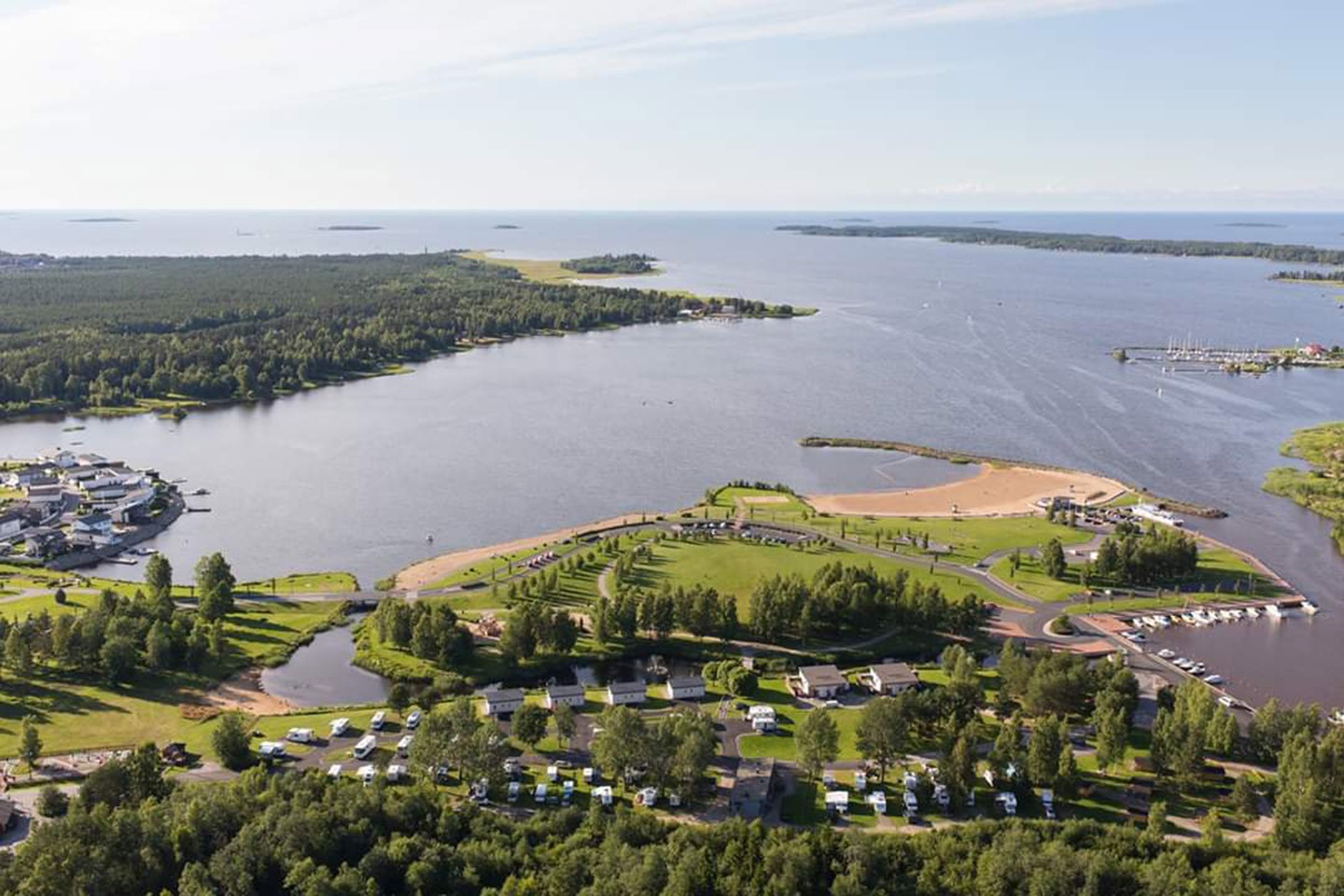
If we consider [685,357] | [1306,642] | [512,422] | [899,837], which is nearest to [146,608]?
[899,837]

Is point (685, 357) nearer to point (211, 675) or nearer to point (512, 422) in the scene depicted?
point (512, 422)

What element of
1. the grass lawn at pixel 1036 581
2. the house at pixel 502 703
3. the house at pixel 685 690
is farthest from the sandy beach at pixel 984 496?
the house at pixel 502 703

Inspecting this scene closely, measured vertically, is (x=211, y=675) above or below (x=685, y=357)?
below

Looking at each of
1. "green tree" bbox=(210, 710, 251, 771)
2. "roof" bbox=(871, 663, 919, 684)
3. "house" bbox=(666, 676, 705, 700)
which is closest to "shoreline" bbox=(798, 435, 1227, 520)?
"roof" bbox=(871, 663, 919, 684)

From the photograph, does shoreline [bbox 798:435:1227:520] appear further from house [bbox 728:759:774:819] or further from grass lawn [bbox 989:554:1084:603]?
house [bbox 728:759:774:819]

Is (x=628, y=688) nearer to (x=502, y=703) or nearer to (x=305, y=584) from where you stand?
(x=502, y=703)
